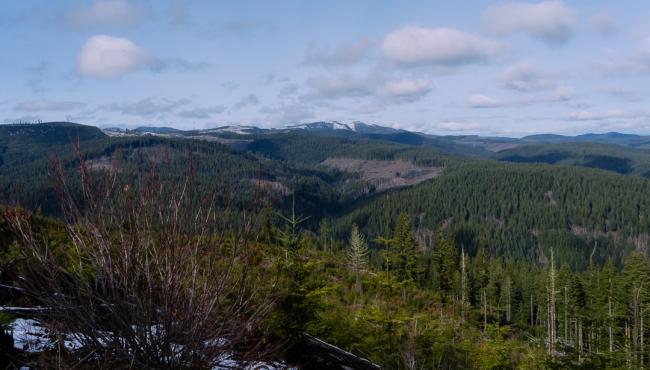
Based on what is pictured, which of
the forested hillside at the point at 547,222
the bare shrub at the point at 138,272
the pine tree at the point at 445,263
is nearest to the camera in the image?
the bare shrub at the point at 138,272

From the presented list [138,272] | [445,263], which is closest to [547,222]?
[445,263]

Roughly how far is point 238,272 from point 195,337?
203 centimetres

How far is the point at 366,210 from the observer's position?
18662 cm

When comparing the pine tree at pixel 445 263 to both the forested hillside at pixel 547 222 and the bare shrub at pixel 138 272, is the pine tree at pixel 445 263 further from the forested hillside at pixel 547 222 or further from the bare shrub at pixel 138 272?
the forested hillside at pixel 547 222

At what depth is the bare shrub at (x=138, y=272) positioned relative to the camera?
4816 mm

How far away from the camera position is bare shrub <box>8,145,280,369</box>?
15.8 ft

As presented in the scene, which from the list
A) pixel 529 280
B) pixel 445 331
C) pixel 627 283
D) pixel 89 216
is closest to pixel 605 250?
pixel 529 280

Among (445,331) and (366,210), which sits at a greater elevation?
(445,331)

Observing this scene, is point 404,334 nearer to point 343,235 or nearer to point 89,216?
point 89,216

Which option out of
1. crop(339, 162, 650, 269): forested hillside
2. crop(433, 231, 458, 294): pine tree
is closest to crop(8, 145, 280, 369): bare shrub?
crop(433, 231, 458, 294): pine tree

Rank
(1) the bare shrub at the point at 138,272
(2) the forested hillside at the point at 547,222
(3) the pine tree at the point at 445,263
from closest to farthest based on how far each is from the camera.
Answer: (1) the bare shrub at the point at 138,272 < (3) the pine tree at the point at 445,263 < (2) the forested hillside at the point at 547,222

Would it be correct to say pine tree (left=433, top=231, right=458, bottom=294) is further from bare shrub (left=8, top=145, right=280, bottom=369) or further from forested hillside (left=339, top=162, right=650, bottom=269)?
forested hillside (left=339, top=162, right=650, bottom=269)

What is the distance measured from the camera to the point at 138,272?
4.84 m

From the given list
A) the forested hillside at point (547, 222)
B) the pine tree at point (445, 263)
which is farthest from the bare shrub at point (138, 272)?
the forested hillside at point (547, 222)
